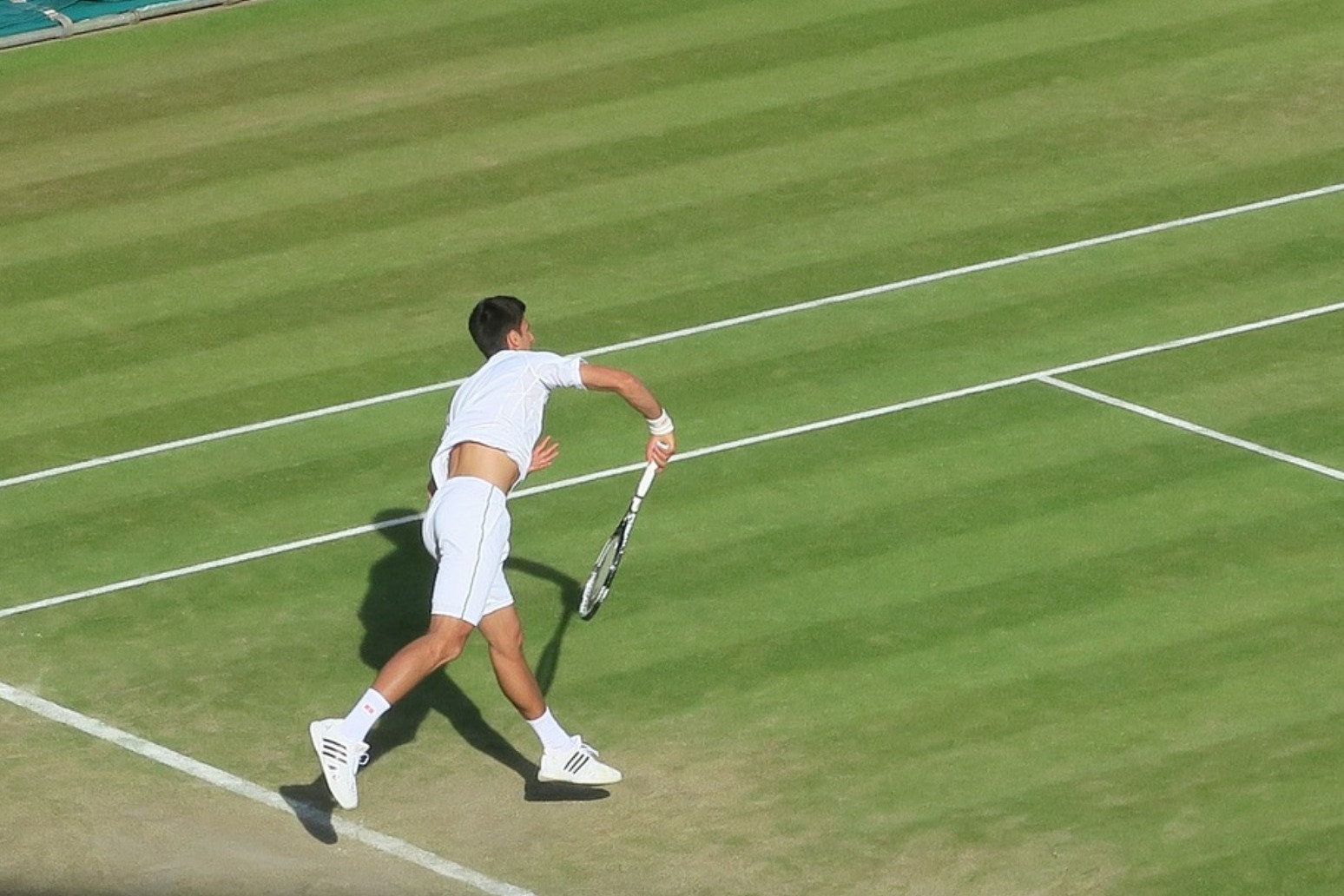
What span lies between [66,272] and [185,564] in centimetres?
517

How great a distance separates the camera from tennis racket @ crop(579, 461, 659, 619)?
39.0ft

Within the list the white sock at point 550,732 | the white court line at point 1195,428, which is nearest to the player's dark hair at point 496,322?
the white sock at point 550,732

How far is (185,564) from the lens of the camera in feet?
45.9

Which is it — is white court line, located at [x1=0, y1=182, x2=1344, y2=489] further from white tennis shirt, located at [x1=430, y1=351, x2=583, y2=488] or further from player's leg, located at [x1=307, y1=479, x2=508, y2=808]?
player's leg, located at [x1=307, y1=479, x2=508, y2=808]

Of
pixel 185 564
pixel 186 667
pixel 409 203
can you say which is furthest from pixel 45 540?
pixel 409 203

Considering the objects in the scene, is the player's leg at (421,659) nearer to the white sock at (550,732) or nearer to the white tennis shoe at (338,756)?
the white tennis shoe at (338,756)

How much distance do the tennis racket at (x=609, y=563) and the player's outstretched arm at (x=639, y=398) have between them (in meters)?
0.27

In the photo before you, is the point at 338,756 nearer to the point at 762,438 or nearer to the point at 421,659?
the point at 421,659

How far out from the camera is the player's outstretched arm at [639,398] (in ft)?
36.2

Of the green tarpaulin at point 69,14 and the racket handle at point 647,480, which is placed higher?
the green tarpaulin at point 69,14

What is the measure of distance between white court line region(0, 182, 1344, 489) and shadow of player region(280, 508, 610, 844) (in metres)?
1.80

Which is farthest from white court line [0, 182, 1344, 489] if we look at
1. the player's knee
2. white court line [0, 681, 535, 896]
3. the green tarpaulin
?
the green tarpaulin

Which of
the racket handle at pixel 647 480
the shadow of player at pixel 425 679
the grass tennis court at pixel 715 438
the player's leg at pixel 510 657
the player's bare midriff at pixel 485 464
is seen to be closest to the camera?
the player's leg at pixel 510 657

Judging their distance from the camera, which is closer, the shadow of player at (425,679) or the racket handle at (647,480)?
the shadow of player at (425,679)
